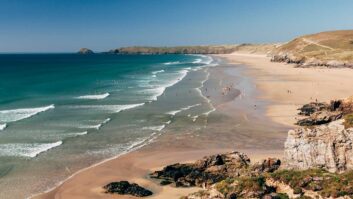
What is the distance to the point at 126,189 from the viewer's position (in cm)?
2917

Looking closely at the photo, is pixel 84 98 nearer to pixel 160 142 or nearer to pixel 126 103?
pixel 126 103

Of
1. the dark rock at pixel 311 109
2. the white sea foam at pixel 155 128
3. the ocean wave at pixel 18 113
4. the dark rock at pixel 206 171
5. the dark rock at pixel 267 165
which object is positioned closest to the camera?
the dark rock at pixel 267 165

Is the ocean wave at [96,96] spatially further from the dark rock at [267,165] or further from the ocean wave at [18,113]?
the dark rock at [267,165]

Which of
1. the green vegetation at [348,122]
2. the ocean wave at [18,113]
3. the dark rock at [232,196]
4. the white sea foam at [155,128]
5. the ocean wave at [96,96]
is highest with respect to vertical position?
the green vegetation at [348,122]

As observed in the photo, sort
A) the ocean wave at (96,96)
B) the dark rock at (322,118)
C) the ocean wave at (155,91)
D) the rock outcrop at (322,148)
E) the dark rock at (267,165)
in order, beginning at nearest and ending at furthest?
the rock outcrop at (322,148) < the dark rock at (267,165) < the dark rock at (322,118) < the ocean wave at (155,91) < the ocean wave at (96,96)

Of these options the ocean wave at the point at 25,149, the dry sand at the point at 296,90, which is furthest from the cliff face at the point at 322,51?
the ocean wave at the point at 25,149

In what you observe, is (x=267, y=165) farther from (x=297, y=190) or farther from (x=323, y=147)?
(x=297, y=190)

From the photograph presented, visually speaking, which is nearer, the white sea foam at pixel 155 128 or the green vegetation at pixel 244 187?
the green vegetation at pixel 244 187

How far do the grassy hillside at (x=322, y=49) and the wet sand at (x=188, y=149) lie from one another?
7730cm

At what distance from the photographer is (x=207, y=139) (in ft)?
144

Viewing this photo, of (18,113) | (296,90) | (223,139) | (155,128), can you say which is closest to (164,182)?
(223,139)

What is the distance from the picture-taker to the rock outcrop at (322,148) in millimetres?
23438

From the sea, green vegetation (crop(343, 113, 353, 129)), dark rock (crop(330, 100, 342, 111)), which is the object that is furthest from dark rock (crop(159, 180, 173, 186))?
dark rock (crop(330, 100, 342, 111))

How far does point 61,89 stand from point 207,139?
180 ft
